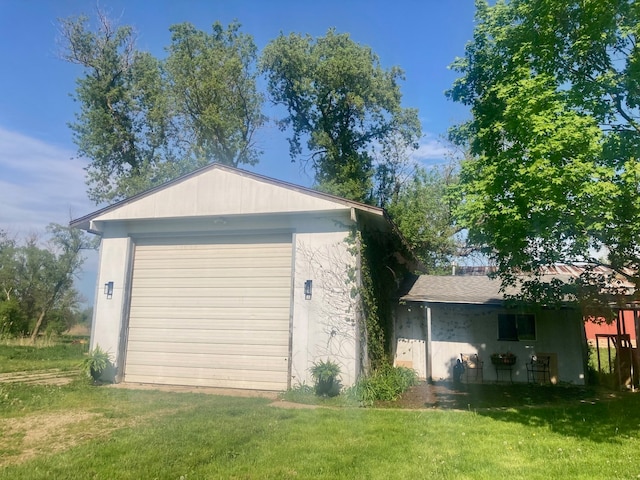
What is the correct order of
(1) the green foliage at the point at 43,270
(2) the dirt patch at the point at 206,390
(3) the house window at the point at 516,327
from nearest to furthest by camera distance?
(2) the dirt patch at the point at 206,390 < (3) the house window at the point at 516,327 < (1) the green foliage at the point at 43,270

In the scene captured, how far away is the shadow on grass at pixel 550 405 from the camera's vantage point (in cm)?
675

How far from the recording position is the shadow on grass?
6.75m

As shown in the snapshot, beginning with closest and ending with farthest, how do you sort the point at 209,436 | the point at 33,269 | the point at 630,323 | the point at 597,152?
the point at 209,436 < the point at 597,152 < the point at 630,323 < the point at 33,269

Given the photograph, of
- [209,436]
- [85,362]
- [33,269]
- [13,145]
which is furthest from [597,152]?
[33,269]

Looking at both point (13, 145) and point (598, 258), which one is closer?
point (598, 258)

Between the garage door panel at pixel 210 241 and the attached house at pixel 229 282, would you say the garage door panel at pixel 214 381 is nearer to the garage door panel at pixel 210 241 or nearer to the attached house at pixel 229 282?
the attached house at pixel 229 282

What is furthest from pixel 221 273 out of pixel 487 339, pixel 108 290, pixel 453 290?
pixel 487 339

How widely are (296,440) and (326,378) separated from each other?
9.84 feet

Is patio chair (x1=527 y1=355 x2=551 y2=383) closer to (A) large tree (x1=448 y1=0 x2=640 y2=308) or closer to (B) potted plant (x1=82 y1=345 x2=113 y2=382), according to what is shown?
(A) large tree (x1=448 y1=0 x2=640 y2=308)

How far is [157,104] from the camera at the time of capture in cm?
2394

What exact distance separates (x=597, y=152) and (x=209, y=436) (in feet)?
23.3

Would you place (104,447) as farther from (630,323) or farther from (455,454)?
(630,323)

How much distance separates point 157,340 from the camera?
1068 cm

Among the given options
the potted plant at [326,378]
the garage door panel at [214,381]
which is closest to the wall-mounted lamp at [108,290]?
the garage door panel at [214,381]
